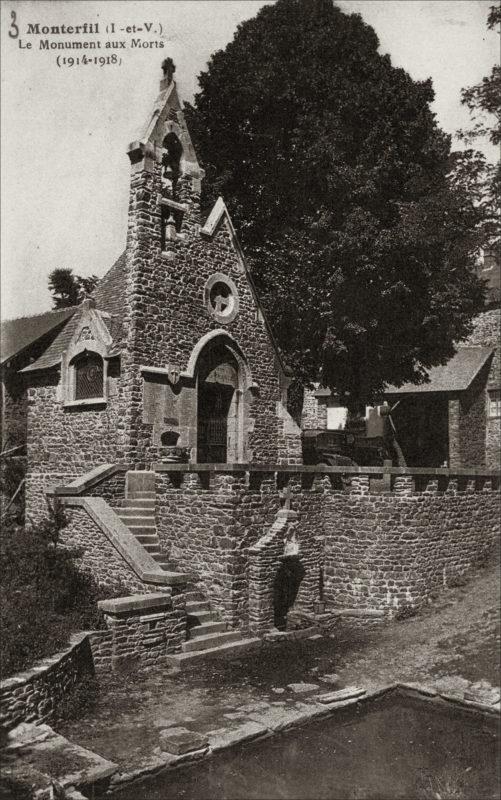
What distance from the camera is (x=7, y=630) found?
898 cm

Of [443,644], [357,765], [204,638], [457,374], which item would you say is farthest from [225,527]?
[457,374]

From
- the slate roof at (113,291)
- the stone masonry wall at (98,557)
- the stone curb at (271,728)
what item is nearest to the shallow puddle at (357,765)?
the stone curb at (271,728)

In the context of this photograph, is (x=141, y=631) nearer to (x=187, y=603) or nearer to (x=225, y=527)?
(x=187, y=603)

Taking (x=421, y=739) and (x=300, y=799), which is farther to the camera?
(x=421, y=739)

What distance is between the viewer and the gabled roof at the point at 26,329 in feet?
65.4

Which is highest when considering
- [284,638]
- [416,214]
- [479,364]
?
[416,214]

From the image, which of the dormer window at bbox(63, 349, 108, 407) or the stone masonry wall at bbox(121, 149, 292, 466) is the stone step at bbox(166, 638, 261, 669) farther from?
the dormer window at bbox(63, 349, 108, 407)

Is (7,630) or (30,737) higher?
(7,630)

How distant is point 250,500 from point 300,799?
6930mm

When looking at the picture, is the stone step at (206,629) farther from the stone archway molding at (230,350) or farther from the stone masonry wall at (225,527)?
the stone archway molding at (230,350)

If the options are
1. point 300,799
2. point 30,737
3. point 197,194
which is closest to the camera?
point 300,799

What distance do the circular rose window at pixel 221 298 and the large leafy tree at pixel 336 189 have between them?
1922 mm

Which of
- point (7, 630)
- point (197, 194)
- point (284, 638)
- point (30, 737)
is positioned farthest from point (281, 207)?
point (30, 737)

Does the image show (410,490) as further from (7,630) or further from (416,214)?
(7,630)
